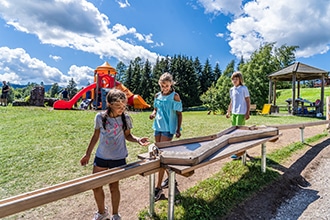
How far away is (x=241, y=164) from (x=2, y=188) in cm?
395

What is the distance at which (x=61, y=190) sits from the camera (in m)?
1.64

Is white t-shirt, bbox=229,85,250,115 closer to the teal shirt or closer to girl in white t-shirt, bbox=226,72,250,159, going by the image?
girl in white t-shirt, bbox=226,72,250,159

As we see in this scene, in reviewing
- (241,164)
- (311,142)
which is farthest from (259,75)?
(241,164)

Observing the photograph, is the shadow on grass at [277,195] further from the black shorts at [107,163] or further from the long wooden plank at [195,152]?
the black shorts at [107,163]

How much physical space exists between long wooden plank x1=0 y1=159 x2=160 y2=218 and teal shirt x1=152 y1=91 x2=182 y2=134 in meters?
1.07

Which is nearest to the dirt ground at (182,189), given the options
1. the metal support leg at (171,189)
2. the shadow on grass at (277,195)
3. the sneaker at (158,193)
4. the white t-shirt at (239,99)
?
the shadow on grass at (277,195)

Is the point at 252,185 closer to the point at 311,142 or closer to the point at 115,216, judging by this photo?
the point at 115,216

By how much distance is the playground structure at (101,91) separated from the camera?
1505 cm

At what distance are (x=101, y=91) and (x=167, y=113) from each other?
12.9 m

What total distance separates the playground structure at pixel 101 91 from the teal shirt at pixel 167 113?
484 inches

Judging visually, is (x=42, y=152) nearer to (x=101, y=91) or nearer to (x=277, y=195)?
(x=277, y=195)

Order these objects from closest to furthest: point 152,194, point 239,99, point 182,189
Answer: point 152,194, point 182,189, point 239,99

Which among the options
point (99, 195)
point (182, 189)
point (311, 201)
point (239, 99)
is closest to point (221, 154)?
point (182, 189)

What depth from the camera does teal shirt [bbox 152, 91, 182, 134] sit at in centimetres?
321
